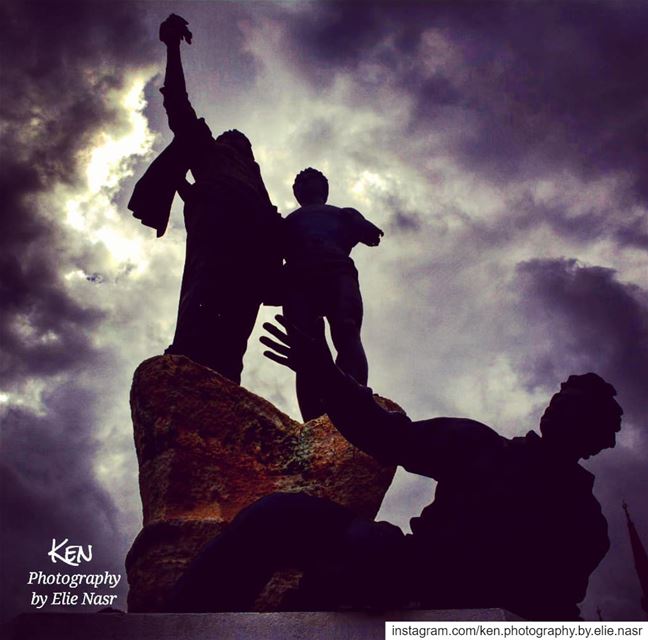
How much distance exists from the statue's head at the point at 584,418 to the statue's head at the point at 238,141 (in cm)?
358

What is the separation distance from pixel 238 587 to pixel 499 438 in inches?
33.9

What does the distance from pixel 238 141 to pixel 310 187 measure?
74cm

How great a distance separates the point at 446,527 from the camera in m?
1.75

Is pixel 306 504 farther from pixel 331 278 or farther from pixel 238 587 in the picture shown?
pixel 331 278

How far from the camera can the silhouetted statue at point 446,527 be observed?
1664mm

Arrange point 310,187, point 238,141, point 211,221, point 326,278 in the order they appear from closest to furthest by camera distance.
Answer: point 211,221
point 326,278
point 238,141
point 310,187

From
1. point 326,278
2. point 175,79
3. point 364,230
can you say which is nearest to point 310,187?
point 364,230

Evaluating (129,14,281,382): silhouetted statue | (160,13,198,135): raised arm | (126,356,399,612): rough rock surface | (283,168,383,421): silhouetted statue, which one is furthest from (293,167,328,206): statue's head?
(126,356,399,612): rough rock surface

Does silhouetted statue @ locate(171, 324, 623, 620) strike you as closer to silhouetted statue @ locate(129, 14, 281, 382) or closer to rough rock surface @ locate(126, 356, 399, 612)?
rough rock surface @ locate(126, 356, 399, 612)

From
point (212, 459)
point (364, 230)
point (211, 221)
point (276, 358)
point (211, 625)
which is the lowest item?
point (211, 625)

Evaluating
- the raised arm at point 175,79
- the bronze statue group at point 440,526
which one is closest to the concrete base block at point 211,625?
the bronze statue group at point 440,526

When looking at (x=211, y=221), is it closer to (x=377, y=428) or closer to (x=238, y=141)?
(x=238, y=141)

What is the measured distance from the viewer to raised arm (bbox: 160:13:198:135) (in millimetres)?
4551

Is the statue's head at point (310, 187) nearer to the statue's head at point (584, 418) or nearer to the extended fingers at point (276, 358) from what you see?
the extended fingers at point (276, 358)
